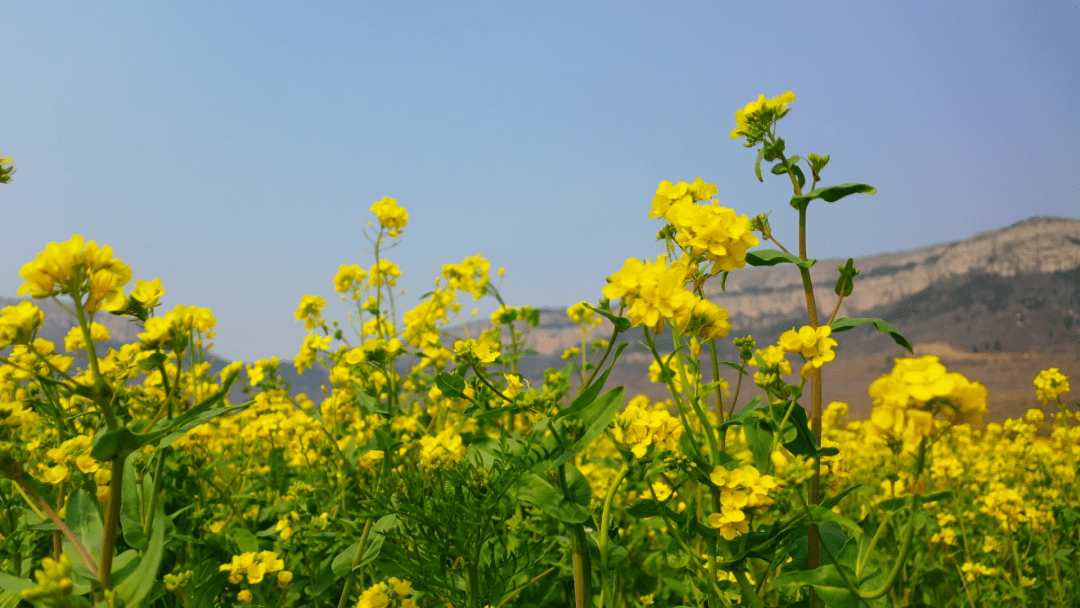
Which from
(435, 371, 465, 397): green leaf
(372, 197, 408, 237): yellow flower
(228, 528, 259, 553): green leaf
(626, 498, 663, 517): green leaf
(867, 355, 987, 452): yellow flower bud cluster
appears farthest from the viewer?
(372, 197, 408, 237): yellow flower

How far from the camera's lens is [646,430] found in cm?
130

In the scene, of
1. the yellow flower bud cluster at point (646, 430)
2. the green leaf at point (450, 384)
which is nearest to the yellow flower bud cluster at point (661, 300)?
the yellow flower bud cluster at point (646, 430)

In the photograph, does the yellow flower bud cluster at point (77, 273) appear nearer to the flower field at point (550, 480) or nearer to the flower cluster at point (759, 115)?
the flower field at point (550, 480)

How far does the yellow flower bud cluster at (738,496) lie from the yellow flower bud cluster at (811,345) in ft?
0.76

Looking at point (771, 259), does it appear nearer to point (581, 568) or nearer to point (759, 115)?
point (759, 115)

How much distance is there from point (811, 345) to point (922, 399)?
39 centimetres

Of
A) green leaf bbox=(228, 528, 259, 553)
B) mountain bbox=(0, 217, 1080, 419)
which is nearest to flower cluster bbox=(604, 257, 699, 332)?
green leaf bbox=(228, 528, 259, 553)

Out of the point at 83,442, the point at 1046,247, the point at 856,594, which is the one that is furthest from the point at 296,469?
the point at 1046,247

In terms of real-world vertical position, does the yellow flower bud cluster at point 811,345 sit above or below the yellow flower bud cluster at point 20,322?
below

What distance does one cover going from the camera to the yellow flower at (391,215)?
3.37m

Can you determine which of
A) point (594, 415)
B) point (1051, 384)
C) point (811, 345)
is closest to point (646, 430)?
point (594, 415)

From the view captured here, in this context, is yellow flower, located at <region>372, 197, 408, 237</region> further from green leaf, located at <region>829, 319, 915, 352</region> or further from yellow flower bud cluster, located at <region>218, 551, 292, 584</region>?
green leaf, located at <region>829, 319, 915, 352</region>

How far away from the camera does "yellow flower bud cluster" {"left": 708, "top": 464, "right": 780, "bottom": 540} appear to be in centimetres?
105

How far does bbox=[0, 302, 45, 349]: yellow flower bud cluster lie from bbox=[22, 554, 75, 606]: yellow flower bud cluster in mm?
534
